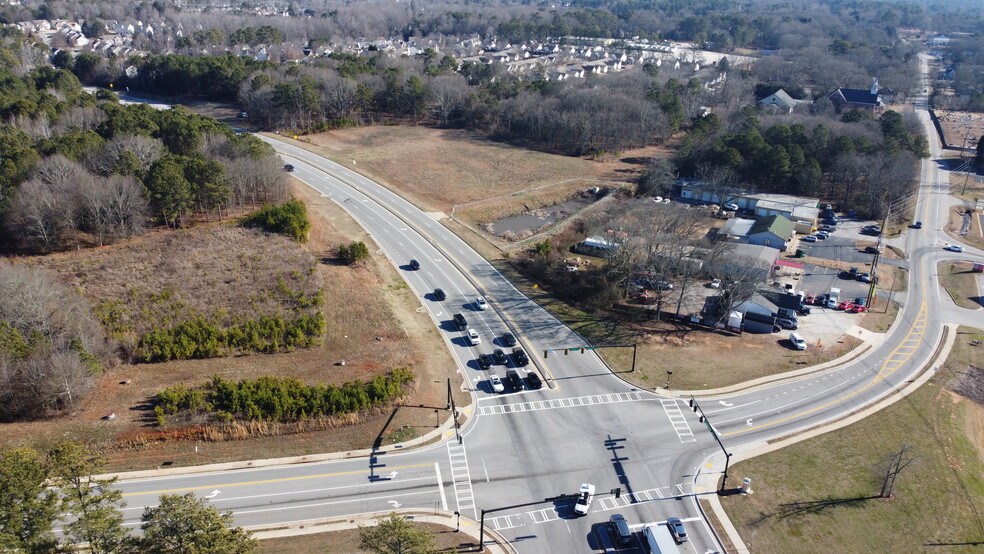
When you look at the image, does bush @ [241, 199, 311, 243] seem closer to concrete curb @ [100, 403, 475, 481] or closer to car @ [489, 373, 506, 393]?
car @ [489, 373, 506, 393]

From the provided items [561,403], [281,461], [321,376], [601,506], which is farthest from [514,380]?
[281,461]

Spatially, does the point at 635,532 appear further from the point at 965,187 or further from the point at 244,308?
the point at 965,187

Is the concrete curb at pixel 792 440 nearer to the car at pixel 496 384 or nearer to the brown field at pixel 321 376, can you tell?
the car at pixel 496 384

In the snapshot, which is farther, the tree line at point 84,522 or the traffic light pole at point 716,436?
the traffic light pole at point 716,436

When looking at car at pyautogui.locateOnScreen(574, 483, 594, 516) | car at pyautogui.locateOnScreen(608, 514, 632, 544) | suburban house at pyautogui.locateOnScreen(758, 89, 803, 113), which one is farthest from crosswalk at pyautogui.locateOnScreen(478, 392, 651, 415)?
suburban house at pyautogui.locateOnScreen(758, 89, 803, 113)

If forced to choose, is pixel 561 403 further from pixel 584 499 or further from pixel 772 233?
pixel 772 233

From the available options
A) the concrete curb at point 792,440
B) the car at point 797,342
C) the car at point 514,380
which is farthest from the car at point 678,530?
the car at point 797,342
